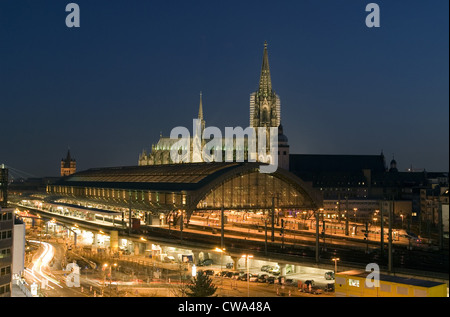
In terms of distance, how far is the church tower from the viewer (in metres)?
152

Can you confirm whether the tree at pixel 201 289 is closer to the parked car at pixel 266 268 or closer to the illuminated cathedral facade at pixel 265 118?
the parked car at pixel 266 268

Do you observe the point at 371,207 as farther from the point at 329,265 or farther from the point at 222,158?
the point at 329,265

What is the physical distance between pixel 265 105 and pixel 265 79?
751 cm

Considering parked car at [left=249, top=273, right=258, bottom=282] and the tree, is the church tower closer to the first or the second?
parked car at [left=249, top=273, right=258, bottom=282]

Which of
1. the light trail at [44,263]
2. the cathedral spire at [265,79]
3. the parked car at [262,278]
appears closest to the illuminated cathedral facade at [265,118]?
the cathedral spire at [265,79]

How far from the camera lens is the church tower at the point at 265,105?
152 metres

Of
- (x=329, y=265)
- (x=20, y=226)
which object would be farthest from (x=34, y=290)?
(x=329, y=265)

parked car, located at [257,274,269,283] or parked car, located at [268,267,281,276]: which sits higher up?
parked car, located at [268,267,281,276]

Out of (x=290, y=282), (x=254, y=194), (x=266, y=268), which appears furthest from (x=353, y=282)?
(x=254, y=194)

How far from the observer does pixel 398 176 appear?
5906 inches

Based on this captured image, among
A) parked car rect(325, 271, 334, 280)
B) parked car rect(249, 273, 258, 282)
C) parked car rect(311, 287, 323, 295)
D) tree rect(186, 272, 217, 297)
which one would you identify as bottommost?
parked car rect(311, 287, 323, 295)

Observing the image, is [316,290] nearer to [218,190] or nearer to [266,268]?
[266,268]

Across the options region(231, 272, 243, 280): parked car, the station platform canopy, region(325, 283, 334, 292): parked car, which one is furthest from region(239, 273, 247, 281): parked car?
the station platform canopy

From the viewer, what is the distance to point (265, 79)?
155000mm
